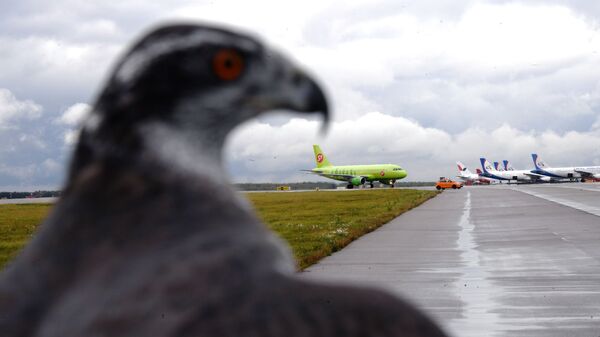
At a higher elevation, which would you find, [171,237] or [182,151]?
[182,151]

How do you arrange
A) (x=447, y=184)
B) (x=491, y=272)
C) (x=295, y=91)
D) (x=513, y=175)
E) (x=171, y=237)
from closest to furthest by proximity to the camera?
(x=171, y=237) < (x=295, y=91) < (x=491, y=272) < (x=447, y=184) < (x=513, y=175)

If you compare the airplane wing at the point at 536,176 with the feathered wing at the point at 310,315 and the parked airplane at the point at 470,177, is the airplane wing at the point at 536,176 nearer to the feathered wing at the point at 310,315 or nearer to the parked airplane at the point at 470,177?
the parked airplane at the point at 470,177

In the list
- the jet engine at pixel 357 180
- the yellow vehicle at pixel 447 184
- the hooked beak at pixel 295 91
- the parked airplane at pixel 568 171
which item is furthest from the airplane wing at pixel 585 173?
the hooked beak at pixel 295 91

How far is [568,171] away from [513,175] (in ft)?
48.9

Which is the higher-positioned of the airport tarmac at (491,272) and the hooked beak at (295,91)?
the hooked beak at (295,91)

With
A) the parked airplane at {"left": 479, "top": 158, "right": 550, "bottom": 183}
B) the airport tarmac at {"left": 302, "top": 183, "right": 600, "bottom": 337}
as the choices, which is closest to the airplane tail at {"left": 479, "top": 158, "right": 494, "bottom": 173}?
the parked airplane at {"left": 479, "top": 158, "right": 550, "bottom": 183}

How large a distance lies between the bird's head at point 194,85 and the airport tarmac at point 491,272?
8.98ft

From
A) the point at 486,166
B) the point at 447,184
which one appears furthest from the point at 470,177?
the point at 447,184

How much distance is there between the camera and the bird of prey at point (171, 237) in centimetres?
106

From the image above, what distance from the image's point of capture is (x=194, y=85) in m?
1.18

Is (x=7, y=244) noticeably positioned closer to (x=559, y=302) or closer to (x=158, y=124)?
(x=559, y=302)

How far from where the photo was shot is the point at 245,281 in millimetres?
1090

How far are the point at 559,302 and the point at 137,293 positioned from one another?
11.1m

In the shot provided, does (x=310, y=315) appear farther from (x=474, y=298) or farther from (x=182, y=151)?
(x=474, y=298)
